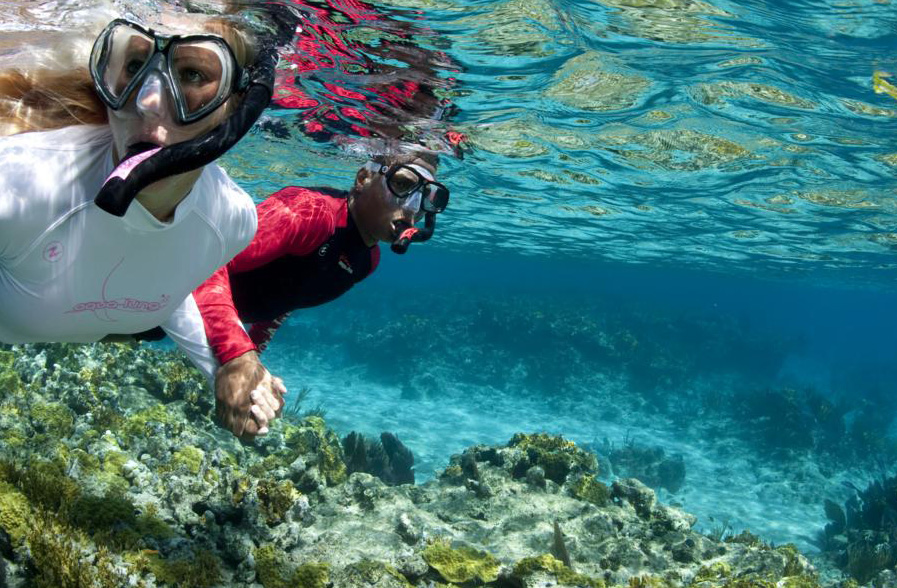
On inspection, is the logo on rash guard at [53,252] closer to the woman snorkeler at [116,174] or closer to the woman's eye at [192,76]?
the woman snorkeler at [116,174]

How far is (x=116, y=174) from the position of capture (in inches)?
69.8

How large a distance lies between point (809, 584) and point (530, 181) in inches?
597

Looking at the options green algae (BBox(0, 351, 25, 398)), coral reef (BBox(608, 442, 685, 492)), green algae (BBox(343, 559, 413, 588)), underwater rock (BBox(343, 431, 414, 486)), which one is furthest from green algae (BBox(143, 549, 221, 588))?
coral reef (BBox(608, 442, 685, 492))

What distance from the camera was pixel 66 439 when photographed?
793 centimetres

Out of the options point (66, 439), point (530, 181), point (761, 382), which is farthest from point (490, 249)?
point (66, 439)

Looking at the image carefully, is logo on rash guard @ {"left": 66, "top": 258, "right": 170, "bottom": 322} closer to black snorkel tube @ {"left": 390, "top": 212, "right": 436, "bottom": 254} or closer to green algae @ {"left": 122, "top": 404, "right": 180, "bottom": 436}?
black snorkel tube @ {"left": 390, "top": 212, "right": 436, "bottom": 254}

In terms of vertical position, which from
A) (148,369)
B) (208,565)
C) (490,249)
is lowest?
(490,249)

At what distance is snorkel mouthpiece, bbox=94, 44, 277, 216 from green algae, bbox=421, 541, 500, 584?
5.13m

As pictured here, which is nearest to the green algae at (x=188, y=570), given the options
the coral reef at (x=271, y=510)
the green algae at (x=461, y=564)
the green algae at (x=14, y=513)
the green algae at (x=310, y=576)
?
the coral reef at (x=271, y=510)

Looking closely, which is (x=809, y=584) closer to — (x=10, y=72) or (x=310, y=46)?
(x=10, y=72)

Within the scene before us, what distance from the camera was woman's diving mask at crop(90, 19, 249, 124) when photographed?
209 centimetres

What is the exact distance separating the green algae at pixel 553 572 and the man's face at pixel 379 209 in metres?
3.73

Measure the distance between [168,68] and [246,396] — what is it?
4.76ft

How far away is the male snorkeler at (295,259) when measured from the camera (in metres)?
2.73
